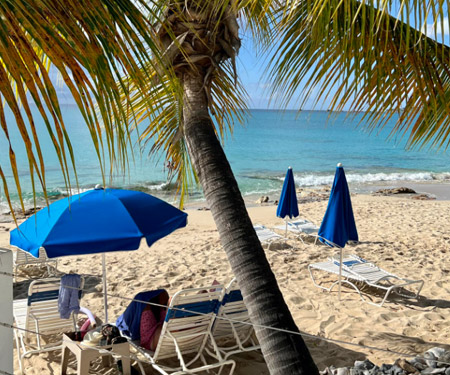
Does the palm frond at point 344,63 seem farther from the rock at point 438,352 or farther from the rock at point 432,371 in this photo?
the rock at point 438,352

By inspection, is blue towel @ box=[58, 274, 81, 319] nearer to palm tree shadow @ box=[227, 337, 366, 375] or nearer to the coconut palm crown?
palm tree shadow @ box=[227, 337, 366, 375]

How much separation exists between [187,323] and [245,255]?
124 centimetres

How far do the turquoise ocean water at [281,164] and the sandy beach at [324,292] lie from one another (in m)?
4.74

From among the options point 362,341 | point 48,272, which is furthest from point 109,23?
point 48,272

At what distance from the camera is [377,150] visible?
55.9m

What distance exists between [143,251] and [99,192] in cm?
488

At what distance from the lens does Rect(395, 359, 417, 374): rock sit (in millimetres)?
3924

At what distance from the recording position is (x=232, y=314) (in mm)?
4367

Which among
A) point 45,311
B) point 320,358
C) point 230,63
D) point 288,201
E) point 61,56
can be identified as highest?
point 230,63

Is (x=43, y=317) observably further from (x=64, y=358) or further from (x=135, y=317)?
(x=135, y=317)

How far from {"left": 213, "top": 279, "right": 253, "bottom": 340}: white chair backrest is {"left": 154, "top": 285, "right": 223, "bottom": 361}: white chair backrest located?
0.11 meters

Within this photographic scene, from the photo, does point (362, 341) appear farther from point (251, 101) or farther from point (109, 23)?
point (109, 23)

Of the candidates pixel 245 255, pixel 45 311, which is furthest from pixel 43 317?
pixel 245 255

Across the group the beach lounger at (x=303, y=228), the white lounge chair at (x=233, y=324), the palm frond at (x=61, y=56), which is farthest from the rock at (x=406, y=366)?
the beach lounger at (x=303, y=228)
